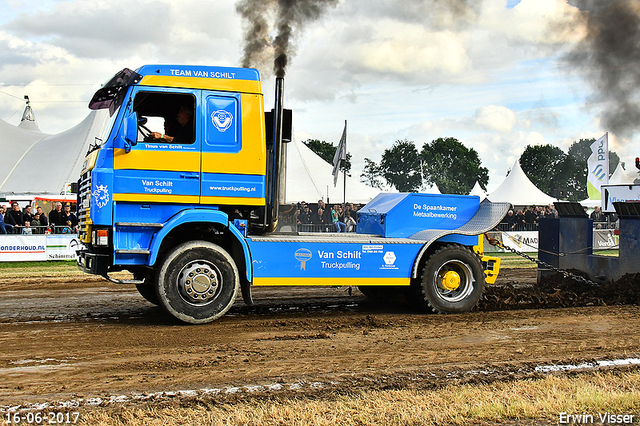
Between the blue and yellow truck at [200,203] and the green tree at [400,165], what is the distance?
313 feet

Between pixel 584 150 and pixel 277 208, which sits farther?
pixel 584 150

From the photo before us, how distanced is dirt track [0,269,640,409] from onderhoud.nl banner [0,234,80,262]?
790 centimetres

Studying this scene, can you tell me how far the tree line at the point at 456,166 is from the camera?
10069 centimetres

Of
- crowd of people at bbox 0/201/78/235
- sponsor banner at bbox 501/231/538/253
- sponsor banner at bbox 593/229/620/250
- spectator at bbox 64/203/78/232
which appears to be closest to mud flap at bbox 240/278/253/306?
crowd of people at bbox 0/201/78/235

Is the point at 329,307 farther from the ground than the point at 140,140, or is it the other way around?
the point at 140,140

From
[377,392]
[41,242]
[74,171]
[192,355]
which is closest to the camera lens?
[377,392]

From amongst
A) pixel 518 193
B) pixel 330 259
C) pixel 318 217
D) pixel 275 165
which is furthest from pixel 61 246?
pixel 518 193

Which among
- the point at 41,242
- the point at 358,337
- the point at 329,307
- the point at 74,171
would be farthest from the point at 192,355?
the point at 74,171

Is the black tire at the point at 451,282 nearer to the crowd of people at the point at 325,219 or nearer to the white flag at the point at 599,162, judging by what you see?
the crowd of people at the point at 325,219

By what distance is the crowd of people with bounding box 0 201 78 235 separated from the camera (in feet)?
55.7

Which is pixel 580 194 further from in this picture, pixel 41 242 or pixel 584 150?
pixel 41 242

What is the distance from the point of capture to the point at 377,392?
4.59m

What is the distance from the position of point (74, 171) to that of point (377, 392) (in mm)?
28508

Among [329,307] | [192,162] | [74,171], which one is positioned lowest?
[329,307]
